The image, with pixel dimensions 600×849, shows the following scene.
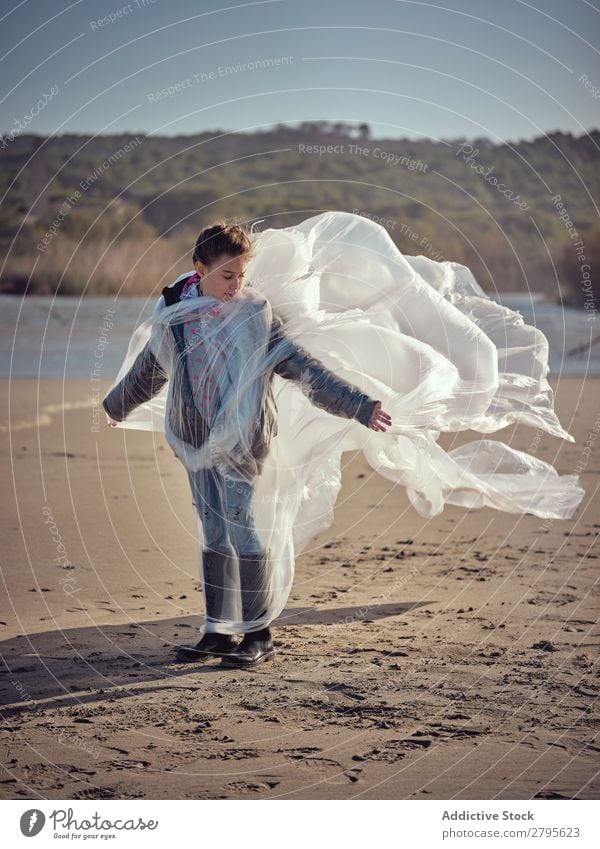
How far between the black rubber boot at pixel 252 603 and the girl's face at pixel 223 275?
3.70 feet

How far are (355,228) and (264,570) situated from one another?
1703 mm

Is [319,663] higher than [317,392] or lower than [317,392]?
lower

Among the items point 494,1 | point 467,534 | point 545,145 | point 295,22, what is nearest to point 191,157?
point 545,145

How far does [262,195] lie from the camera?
47625 mm

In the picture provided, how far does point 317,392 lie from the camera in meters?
4.55

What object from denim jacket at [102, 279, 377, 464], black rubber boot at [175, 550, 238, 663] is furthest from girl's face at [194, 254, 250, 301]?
black rubber boot at [175, 550, 238, 663]

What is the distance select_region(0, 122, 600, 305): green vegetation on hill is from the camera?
2644 centimetres

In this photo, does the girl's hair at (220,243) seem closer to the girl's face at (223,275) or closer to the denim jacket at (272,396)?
the girl's face at (223,275)

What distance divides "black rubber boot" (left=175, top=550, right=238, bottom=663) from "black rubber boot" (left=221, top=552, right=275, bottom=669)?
0.06 metres

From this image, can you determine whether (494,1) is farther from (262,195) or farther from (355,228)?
(262,195)

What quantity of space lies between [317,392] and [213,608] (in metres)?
1.07
